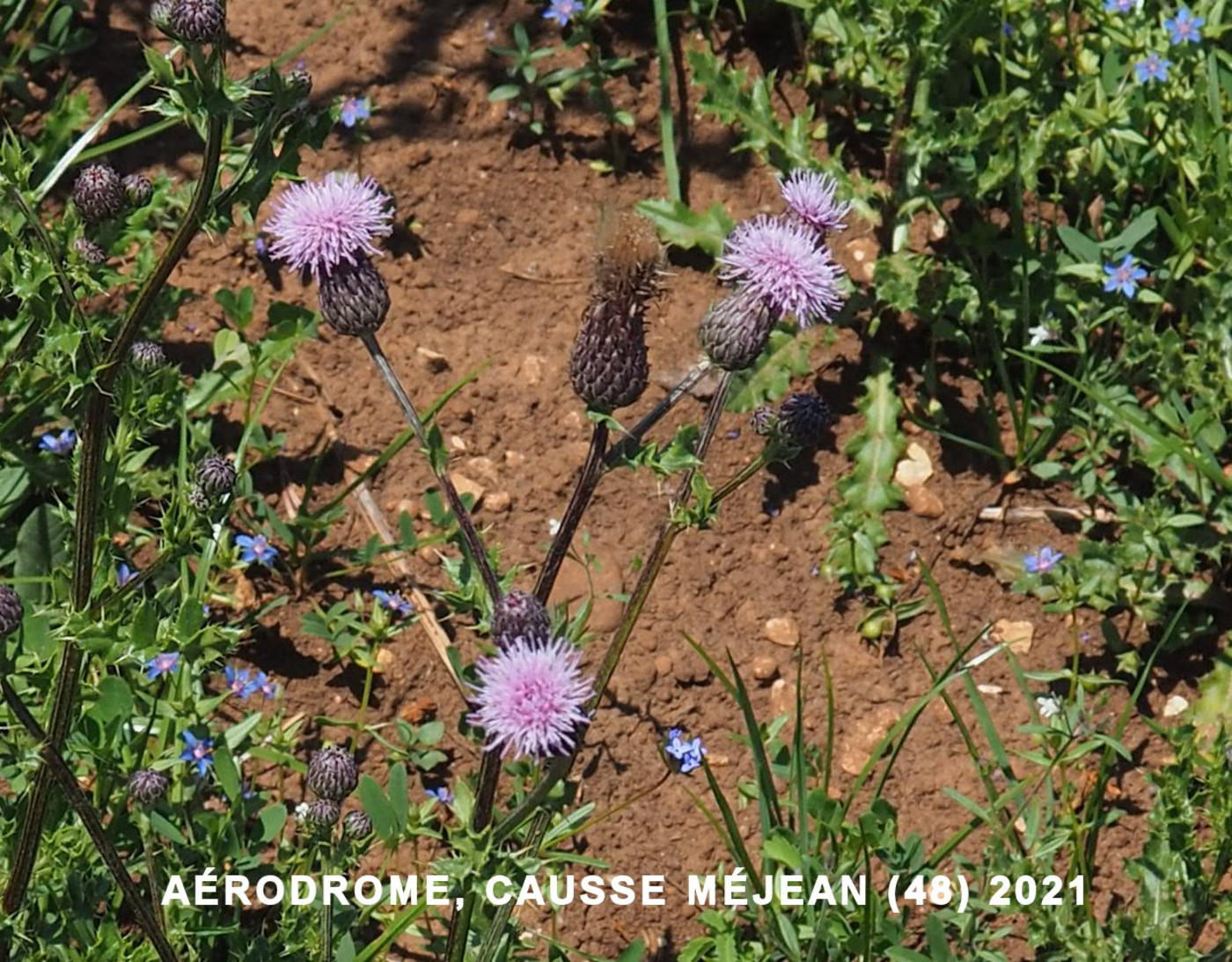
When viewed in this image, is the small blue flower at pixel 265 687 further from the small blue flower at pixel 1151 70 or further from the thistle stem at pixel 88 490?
the small blue flower at pixel 1151 70

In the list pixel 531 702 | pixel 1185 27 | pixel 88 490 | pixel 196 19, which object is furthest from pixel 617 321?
pixel 1185 27

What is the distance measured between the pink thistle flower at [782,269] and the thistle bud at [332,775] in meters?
0.97

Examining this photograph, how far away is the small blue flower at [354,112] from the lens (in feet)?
13.0

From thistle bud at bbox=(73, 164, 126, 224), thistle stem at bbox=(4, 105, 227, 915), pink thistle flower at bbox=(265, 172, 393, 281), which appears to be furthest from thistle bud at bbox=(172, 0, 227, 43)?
thistle bud at bbox=(73, 164, 126, 224)

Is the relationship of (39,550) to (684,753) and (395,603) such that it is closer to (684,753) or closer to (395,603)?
(395,603)

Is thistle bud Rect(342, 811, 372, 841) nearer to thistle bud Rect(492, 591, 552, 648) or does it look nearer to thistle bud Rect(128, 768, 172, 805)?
thistle bud Rect(128, 768, 172, 805)

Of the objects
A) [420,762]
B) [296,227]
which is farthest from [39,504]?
[296,227]

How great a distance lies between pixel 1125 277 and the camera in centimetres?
357

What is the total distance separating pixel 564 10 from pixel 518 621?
2413mm

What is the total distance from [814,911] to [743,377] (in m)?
1.34

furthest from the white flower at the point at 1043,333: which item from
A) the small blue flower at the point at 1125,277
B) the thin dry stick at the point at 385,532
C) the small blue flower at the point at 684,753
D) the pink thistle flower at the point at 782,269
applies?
the thin dry stick at the point at 385,532

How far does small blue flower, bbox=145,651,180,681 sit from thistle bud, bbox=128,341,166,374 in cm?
56

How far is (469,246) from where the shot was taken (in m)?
3.99

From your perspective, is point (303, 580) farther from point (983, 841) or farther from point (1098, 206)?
point (1098, 206)
